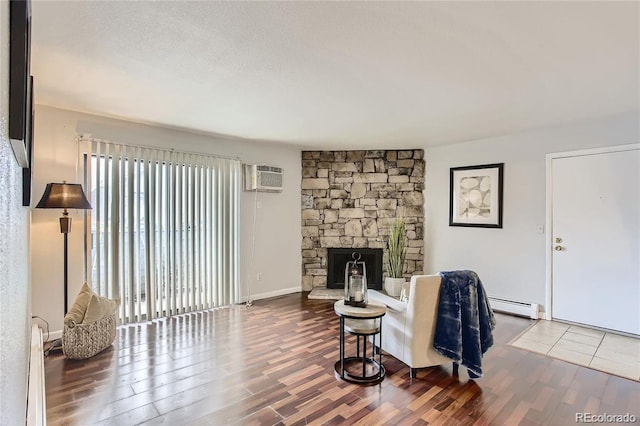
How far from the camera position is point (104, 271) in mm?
3736

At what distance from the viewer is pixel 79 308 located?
10.3 feet

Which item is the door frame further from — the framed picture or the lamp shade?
the lamp shade

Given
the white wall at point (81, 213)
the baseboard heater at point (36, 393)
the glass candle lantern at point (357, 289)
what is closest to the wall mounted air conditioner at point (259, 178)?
the white wall at point (81, 213)

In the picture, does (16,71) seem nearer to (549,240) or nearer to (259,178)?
(259,178)

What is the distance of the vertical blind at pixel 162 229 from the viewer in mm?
3754

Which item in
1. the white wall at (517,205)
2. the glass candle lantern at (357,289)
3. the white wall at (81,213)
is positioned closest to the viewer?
the glass candle lantern at (357,289)

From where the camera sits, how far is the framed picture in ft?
15.7

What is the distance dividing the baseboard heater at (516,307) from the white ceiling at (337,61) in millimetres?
2309

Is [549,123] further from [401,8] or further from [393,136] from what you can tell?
[401,8]

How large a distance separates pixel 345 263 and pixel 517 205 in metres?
2.65

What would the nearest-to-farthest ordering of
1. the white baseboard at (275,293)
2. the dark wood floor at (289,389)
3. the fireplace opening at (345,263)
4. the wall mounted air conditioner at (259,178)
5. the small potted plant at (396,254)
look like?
the dark wood floor at (289,389), the wall mounted air conditioner at (259,178), the white baseboard at (275,293), the small potted plant at (396,254), the fireplace opening at (345,263)

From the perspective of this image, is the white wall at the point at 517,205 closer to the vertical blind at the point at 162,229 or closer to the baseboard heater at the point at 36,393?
the vertical blind at the point at 162,229

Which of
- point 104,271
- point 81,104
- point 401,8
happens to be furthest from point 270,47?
point 104,271

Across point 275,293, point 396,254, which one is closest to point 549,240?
point 396,254
